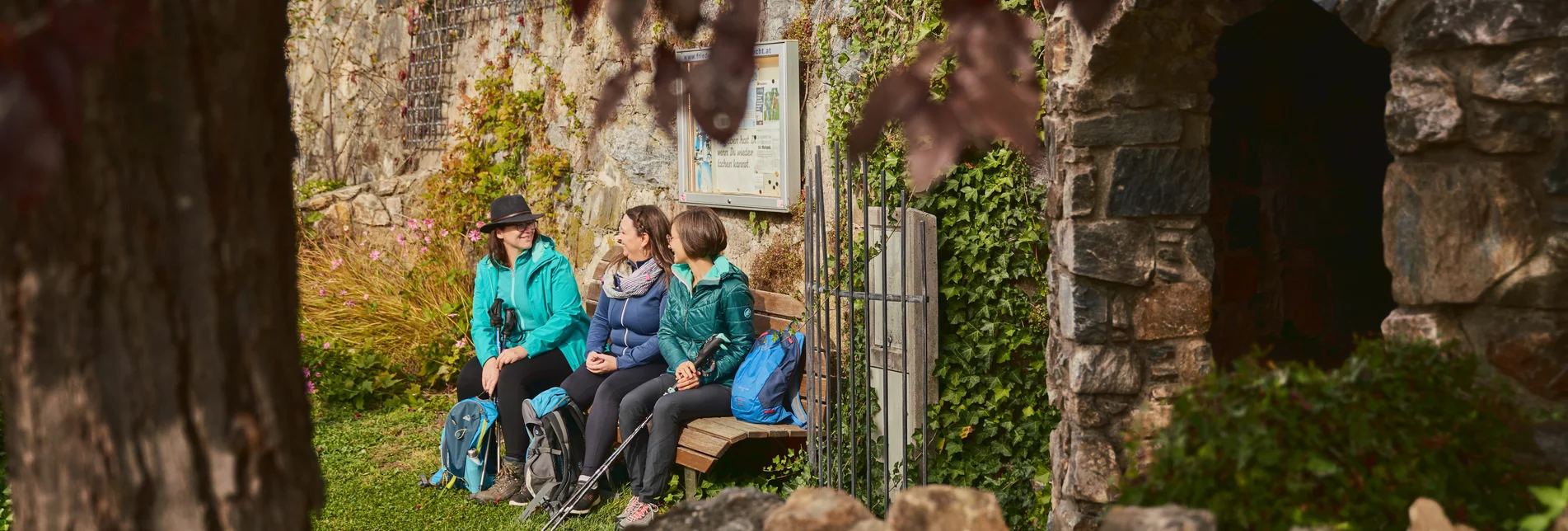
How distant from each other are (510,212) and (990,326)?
8.01ft

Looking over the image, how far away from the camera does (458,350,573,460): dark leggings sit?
17.9 feet

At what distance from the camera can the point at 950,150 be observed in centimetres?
164

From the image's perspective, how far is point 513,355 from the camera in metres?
5.60

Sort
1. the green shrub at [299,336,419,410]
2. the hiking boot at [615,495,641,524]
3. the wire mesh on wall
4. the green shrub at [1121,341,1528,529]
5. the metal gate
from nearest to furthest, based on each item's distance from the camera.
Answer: the green shrub at [1121,341,1528,529]
the metal gate
the hiking boot at [615,495,641,524]
the green shrub at [299,336,419,410]
the wire mesh on wall

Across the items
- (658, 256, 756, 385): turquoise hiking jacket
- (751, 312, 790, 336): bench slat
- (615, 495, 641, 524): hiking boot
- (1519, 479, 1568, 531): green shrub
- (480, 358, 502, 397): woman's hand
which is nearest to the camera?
(1519, 479, 1568, 531): green shrub

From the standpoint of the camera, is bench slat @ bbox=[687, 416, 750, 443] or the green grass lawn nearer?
bench slat @ bbox=[687, 416, 750, 443]

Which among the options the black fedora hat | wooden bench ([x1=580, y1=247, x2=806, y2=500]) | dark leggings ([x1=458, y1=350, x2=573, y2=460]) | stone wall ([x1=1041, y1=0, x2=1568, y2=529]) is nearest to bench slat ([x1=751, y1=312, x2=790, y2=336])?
wooden bench ([x1=580, y1=247, x2=806, y2=500])

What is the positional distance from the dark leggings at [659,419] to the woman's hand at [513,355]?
0.75 m

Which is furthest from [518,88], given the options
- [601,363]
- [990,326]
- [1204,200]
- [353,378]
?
[1204,200]

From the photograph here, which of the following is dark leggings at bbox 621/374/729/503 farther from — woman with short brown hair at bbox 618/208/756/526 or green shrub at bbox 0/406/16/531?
green shrub at bbox 0/406/16/531

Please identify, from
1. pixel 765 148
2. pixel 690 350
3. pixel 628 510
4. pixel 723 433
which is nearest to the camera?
pixel 723 433

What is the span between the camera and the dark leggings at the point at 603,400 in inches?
202

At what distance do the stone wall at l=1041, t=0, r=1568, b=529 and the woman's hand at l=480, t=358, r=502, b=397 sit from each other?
→ 2635 mm

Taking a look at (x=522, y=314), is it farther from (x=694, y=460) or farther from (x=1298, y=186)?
(x=1298, y=186)
